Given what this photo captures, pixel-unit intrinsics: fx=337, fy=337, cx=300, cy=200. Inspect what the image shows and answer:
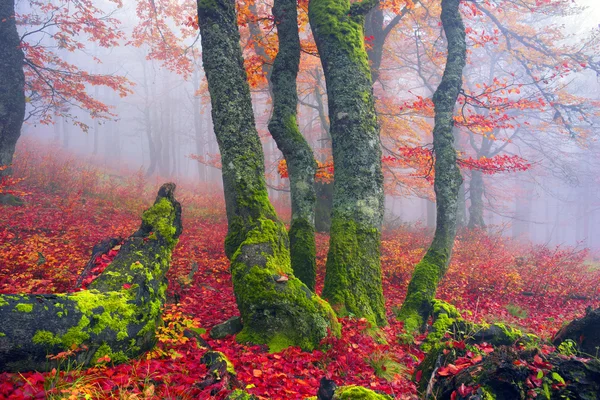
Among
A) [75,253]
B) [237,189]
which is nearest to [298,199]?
[237,189]

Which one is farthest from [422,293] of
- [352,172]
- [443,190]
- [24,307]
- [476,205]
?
[476,205]

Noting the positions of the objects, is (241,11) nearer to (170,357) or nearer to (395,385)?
(170,357)

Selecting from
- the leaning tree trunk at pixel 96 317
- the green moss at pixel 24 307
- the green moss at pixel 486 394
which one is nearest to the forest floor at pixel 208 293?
the leaning tree trunk at pixel 96 317

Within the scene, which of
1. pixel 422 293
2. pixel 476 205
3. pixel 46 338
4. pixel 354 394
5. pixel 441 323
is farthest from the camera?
pixel 476 205

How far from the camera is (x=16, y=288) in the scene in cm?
480

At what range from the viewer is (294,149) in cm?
617

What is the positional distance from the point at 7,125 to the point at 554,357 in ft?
42.6

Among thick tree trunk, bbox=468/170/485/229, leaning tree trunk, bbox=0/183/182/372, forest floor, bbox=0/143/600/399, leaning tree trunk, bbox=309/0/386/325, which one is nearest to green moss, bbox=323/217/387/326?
leaning tree trunk, bbox=309/0/386/325

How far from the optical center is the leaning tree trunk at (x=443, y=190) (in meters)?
5.92

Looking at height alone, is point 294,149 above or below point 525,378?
above

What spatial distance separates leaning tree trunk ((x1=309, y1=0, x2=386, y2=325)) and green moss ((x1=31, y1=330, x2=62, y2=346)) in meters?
3.34

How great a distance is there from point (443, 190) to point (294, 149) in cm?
314

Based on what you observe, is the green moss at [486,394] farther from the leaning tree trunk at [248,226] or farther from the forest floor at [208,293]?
the leaning tree trunk at [248,226]

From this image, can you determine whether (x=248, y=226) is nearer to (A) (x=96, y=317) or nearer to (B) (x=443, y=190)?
(A) (x=96, y=317)
